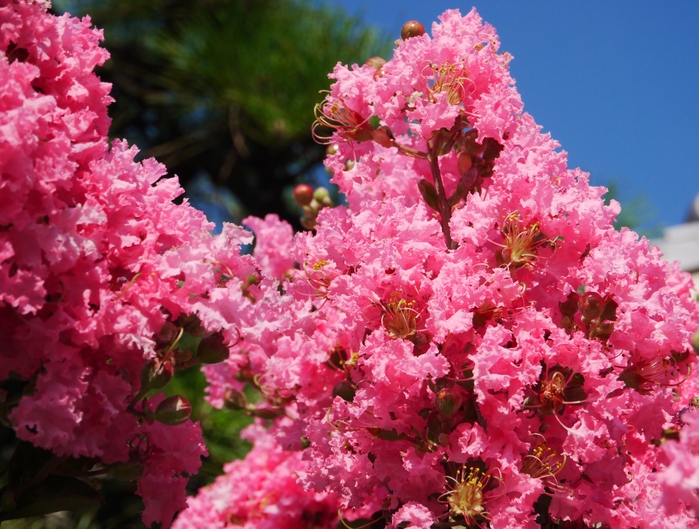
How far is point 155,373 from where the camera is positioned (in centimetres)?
81

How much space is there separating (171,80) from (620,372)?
3.54 meters

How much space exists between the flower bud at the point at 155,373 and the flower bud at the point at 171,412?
1.7 inches

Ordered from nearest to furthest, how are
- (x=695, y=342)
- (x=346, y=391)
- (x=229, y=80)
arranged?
(x=346, y=391) < (x=695, y=342) < (x=229, y=80)

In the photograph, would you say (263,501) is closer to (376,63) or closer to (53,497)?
(53,497)

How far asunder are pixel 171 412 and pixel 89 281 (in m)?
0.17

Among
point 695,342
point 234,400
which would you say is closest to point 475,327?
point 695,342

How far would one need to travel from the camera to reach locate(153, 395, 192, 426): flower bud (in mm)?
855

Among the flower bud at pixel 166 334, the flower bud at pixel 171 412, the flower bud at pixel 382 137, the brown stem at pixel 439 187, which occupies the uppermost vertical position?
the flower bud at pixel 382 137

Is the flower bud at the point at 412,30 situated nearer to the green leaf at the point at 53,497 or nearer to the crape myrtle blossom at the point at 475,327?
the crape myrtle blossom at the point at 475,327

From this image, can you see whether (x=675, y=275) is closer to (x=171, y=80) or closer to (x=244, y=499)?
(x=244, y=499)

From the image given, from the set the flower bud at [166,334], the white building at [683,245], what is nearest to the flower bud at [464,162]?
the flower bud at [166,334]

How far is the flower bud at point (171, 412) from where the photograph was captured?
855 mm

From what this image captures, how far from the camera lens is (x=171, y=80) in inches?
162

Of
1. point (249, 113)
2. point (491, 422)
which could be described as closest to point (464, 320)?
point (491, 422)
